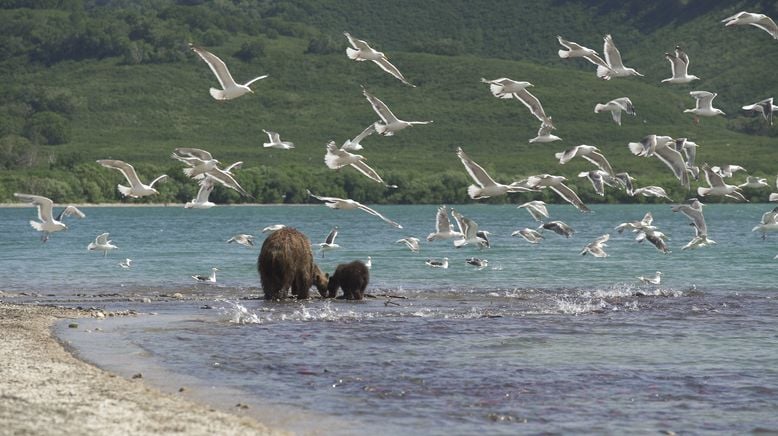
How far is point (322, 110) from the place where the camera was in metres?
160

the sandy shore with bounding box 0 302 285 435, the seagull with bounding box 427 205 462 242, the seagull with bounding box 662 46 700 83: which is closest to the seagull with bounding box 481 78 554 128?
the seagull with bounding box 662 46 700 83

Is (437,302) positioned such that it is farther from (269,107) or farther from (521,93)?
(269,107)

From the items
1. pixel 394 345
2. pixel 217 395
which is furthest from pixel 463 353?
pixel 217 395

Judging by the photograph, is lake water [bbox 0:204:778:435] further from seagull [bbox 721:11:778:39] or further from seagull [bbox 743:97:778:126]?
seagull [bbox 721:11:778:39]

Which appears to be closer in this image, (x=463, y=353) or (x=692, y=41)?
(x=463, y=353)

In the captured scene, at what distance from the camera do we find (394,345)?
19.2 meters

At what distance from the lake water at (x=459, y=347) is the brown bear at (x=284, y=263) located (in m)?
0.43

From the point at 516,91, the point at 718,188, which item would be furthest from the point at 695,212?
the point at 516,91

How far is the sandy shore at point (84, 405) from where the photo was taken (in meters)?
12.1

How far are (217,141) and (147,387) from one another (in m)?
134

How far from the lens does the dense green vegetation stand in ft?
403

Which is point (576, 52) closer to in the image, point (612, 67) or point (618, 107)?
point (612, 67)

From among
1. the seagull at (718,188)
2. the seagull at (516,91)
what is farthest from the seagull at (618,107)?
the seagull at (718,188)

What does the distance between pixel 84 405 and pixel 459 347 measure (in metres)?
7.13
